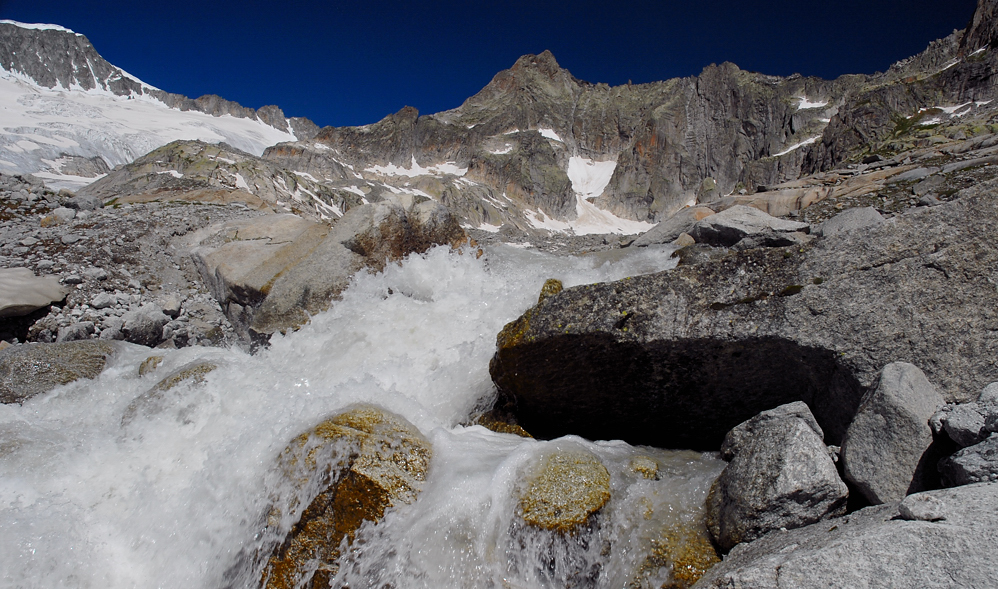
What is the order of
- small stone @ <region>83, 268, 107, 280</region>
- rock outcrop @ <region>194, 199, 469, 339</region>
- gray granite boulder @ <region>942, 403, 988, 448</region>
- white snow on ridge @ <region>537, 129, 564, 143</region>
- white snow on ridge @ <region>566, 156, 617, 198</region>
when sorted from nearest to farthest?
gray granite boulder @ <region>942, 403, 988, 448</region> < rock outcrop @ <region>194, 199, 469, 339</region> < small stone @ <region>83, 268, 107, 280</region> < white snow on ridge @ <region>566, 156, 617, 198</region> < white snow on ridge @ <region>537, 129, 564, 143</region>

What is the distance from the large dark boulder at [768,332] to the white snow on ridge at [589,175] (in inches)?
6830

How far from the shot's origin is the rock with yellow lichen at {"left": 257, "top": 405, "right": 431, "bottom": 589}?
156 inches

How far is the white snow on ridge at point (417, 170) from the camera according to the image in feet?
553

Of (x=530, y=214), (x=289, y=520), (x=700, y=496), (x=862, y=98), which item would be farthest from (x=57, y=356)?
(x=530, y=214)

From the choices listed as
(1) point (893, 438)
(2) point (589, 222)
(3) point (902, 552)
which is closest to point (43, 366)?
(3) point (902, 552)

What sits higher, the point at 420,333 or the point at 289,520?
the point at 420,333

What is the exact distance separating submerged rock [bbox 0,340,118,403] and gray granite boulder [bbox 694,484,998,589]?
9971 millimetres

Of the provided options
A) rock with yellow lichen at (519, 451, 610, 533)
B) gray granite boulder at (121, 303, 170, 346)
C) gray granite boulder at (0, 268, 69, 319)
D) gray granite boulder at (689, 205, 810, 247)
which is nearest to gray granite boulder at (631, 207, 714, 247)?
gray granite boulder at (689, 205, 810, 247)

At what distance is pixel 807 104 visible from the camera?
147375 millimetres

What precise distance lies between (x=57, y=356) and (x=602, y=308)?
9.42 m

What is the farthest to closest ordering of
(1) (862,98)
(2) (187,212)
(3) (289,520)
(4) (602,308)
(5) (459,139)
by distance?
(5) (459,139)
(1) (862,98)
(2) (187,212)
(4) (602,308)
(3) (289,520)

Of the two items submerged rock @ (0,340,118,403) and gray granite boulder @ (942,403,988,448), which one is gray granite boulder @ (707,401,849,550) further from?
submerged rock @ (0,340,118,403)

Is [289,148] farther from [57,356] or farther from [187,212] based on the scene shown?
[57,356]

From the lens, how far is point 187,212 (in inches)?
673
